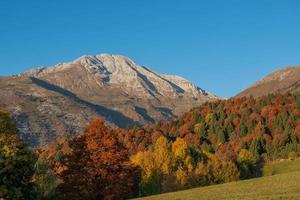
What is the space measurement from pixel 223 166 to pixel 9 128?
396 ft

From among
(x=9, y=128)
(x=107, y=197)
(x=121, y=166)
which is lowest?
(x=107, y=197)

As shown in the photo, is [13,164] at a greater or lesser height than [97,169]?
greater

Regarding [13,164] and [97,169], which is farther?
[97,169]

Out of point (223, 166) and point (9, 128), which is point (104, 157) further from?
point (223, 166)

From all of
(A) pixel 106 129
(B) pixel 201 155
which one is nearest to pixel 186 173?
(B) pixel 201 155

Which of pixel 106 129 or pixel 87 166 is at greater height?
pixel 106 129

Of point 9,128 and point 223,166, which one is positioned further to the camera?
point 223,166

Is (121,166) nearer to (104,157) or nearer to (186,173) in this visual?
(104,157)

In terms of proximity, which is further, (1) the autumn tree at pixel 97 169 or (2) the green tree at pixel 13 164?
(1) the autumn tree at pixel 97 169

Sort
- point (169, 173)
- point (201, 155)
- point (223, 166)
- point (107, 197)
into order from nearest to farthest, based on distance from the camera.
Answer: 1. point (107, 197)
2. point (169, 173)
3. point (223, 166)
4. point (201, 155)

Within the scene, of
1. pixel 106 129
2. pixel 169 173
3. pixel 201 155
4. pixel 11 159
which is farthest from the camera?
pixel 201 155

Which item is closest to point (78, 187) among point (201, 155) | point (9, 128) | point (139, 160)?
point (9, 128)

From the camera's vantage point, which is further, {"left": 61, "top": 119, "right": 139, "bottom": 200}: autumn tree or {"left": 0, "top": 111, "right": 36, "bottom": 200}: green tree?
{"left": 61, "top": 119, "right": 139, "bottom": 200}: autumn tree

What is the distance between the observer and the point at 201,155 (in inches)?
7298
